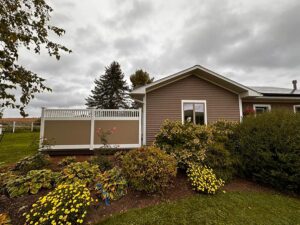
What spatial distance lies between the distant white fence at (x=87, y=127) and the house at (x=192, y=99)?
0.86m

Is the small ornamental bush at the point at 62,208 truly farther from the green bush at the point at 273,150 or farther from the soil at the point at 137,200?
the green bush at the point at 273,150

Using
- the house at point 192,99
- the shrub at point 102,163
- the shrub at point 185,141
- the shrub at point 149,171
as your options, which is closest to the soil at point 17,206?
the shrub at point 102,163

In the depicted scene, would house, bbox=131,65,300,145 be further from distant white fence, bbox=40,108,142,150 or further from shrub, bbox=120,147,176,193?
shrub, bbox=120,147,176,193

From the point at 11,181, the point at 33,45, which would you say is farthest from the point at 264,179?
the point at 33,45

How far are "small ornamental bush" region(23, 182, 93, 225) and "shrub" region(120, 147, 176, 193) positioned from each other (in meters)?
1.11

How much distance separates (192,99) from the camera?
850 centimetres

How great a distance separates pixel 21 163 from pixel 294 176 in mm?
Result: 8260

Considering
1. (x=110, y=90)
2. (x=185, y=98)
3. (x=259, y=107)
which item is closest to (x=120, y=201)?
(x=185, y=98)

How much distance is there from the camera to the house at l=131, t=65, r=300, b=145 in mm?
8070

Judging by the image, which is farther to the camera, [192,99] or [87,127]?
[192,99]

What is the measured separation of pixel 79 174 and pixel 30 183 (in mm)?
1093

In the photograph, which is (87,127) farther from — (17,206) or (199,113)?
(199,113)

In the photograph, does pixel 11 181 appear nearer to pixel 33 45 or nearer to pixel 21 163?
pixel 21 163

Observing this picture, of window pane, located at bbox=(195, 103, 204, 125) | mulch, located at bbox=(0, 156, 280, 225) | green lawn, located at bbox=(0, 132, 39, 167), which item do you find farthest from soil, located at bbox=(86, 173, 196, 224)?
window pane, located at bbox=(195, 103, 204, 125)
